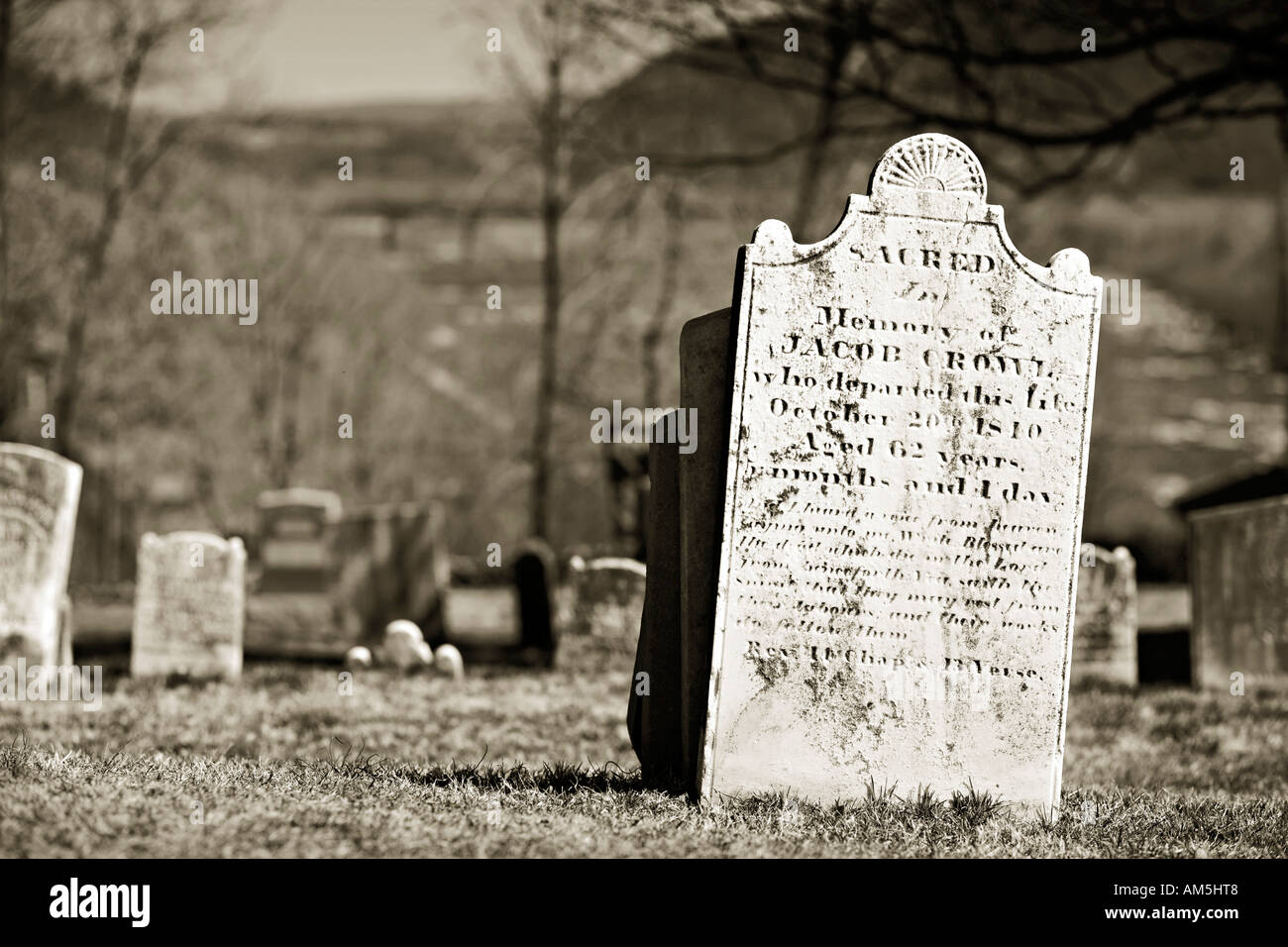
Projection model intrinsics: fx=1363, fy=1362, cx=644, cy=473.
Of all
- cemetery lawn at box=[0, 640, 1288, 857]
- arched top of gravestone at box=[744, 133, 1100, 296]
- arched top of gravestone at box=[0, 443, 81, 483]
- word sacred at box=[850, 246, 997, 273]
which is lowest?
cemetery lawn at box=[0, 640, 1288, 857]

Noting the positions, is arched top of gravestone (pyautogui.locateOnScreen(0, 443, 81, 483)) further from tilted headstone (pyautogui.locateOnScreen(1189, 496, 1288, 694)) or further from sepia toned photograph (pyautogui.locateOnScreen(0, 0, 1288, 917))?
tilted headstone (pyautogui.locateOnScreen(1189, 496, 1288, 694))

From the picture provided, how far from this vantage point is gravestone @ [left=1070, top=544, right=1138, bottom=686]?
1040 centimetres

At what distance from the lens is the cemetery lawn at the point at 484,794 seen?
4.24 metres

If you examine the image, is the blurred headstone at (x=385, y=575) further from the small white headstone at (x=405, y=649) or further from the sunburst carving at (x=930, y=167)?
the sunburst carving at (x=930, y=167)

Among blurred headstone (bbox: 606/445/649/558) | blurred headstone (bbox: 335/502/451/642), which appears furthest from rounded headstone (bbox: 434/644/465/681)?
blurred headstone (bbox: 606/445/649/558)

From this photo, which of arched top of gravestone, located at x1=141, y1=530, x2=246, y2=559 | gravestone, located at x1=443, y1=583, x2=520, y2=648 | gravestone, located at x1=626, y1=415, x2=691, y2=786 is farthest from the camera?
gravestone, located at x1=443, y1=583, x2=520, y2=648

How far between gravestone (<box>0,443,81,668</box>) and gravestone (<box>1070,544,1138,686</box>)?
292 inches

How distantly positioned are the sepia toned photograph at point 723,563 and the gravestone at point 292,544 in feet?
0.24

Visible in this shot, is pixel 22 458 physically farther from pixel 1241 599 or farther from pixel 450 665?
pixel 1241 599

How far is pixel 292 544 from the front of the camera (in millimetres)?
19000

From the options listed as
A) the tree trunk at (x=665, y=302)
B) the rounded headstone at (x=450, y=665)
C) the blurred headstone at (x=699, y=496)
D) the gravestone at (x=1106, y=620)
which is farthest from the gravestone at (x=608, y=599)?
the tree trunk at (x=665, y=302)

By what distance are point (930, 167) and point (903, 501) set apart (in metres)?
1.33
